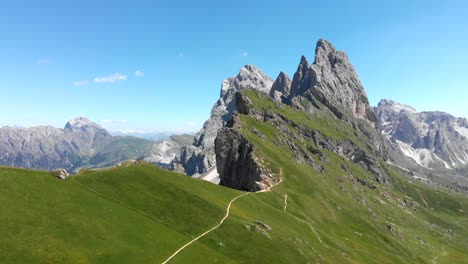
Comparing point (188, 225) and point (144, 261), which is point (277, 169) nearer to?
point (188, 225)

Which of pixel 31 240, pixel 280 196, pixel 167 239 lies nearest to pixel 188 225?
pixel 167 239

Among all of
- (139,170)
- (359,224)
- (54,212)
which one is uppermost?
(139,170)

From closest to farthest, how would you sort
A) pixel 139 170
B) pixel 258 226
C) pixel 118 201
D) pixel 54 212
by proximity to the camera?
pixel 54 212 → pixel 118 201 → pixel 258 226 → pixel 139 170

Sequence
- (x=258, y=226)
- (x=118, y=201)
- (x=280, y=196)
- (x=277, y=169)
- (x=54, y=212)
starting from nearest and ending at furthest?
1. (x=54, y=212)
2. (x=118, y=201)
3. (x=258, y=226)
4. (x=280, y=196)
5. (x=277, y=169)

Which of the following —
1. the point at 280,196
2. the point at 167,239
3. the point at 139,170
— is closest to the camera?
the point at 167,239

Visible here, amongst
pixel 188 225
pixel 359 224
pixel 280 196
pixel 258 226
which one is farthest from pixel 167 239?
pixel 359 224

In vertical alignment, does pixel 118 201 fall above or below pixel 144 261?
above

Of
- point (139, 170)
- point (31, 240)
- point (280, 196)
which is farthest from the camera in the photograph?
point (280, 196)

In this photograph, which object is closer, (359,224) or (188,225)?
(188,225)

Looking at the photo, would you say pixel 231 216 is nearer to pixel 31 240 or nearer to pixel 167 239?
pixel 167 239
